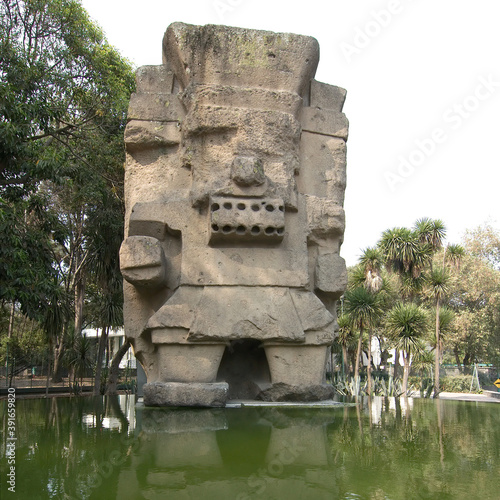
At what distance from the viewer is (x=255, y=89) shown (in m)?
5.23

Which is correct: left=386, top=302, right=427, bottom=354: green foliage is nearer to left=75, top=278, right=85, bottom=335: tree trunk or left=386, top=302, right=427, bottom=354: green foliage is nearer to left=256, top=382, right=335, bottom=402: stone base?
left=75, top=278, right=85, bottom=335: tree trunk

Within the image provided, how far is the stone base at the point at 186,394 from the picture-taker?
171 inches

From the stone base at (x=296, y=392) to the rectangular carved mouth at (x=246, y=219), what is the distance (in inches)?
53.0

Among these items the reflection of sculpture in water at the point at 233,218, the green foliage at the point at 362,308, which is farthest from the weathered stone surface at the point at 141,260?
the green foliage at the point at 362,308

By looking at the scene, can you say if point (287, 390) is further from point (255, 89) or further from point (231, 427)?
point (255, 89)

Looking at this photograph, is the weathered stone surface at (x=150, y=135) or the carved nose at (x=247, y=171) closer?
the carved nose at (x=247, y=171)

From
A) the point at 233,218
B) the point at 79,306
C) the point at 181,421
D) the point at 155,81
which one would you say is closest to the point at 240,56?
the point at 155,81

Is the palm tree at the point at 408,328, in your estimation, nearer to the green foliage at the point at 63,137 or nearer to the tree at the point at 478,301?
the green foliage at the point at 63,137

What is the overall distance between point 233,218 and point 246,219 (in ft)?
0.39

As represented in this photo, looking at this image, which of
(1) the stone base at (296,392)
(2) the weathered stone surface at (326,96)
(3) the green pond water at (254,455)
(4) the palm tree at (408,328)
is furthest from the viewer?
(4) the palm tree at (408,328)

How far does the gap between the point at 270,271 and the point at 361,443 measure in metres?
2.15

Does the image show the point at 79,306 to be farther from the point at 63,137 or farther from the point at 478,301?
the point at 478,301

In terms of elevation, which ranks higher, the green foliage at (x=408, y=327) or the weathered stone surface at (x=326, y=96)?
the weathered stone surface at (x=326, y=96)

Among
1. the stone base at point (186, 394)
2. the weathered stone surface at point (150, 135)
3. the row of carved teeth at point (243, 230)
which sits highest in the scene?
the weathered stone surface at point (150, 135)
